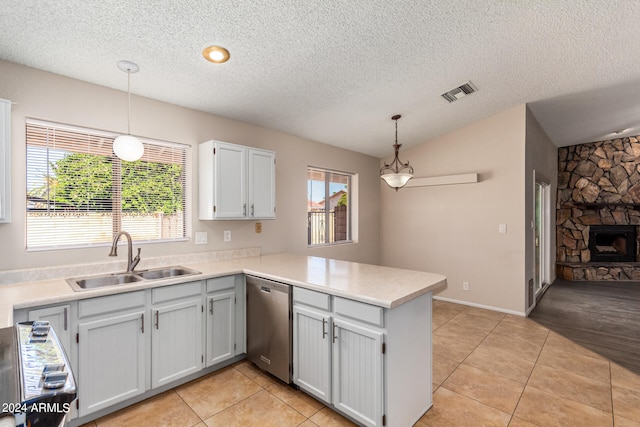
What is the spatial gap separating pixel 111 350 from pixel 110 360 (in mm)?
65

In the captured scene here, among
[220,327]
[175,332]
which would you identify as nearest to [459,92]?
[220,327]

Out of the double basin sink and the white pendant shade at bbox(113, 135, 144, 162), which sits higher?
the white pendant shade at bbox(113, 135, 144, 162)

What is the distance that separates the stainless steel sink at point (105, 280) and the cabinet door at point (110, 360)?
43 cm

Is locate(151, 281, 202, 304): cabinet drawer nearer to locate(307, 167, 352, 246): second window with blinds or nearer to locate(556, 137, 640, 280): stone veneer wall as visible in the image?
locate(307, 167, 352, 246): second window with blinds

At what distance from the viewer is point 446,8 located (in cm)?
207

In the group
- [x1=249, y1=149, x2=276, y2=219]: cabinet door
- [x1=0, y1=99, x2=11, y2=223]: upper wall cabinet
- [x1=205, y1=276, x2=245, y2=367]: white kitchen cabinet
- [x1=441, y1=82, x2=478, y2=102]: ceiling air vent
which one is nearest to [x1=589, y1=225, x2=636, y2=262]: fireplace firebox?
[x1=441, y1=82, x2=478, y2=102]: ceiling air vent

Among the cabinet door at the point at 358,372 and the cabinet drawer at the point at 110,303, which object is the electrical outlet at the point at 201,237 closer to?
the cabinet drawer at the point at 110,303

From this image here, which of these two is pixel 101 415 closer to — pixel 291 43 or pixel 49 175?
pixel 49 175

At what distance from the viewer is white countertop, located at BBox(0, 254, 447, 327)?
1.76 meters

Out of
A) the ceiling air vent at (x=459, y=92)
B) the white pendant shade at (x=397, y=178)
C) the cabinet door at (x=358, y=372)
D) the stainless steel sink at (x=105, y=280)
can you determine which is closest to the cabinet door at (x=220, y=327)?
the stainless steel sink at (x=105, y=280)

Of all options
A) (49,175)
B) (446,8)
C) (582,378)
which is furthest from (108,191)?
(582,378)

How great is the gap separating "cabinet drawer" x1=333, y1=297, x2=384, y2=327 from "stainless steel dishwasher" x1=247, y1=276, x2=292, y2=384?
488mm

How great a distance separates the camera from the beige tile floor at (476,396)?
6.68ft

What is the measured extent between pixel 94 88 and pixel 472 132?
4.49m
